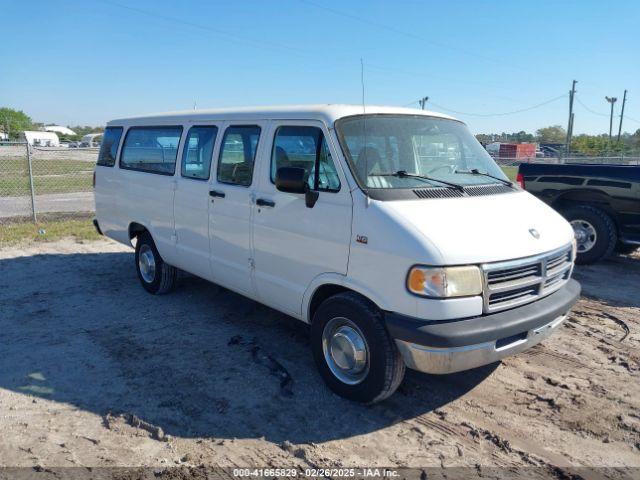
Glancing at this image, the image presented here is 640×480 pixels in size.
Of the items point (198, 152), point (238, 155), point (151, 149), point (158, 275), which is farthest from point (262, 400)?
point (151, 149)

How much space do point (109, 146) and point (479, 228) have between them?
5.53m

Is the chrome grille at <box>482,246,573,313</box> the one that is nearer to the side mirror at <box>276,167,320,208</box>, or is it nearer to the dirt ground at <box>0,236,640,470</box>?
the dirt ground at <box>0,236,640,470</box>

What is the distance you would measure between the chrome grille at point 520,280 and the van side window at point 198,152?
3057mm

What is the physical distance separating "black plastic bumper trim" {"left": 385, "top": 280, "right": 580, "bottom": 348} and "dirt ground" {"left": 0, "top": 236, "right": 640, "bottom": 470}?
719mm

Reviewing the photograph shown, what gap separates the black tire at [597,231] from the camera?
7.86 metres

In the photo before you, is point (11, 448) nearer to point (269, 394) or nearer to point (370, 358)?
point (269, 394)

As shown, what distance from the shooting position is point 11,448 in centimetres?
339

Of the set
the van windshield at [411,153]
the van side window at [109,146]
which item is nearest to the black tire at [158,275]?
the van side window at [109,146]

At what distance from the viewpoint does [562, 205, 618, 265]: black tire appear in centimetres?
786

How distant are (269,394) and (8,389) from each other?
210cm

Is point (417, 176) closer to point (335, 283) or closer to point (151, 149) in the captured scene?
point (335, 283)

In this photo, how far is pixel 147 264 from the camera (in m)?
6.65

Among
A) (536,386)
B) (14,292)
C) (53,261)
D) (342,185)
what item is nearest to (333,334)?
(342,185)

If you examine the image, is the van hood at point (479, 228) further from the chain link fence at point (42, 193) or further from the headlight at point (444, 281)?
the chain link fence at point (42, 193)
